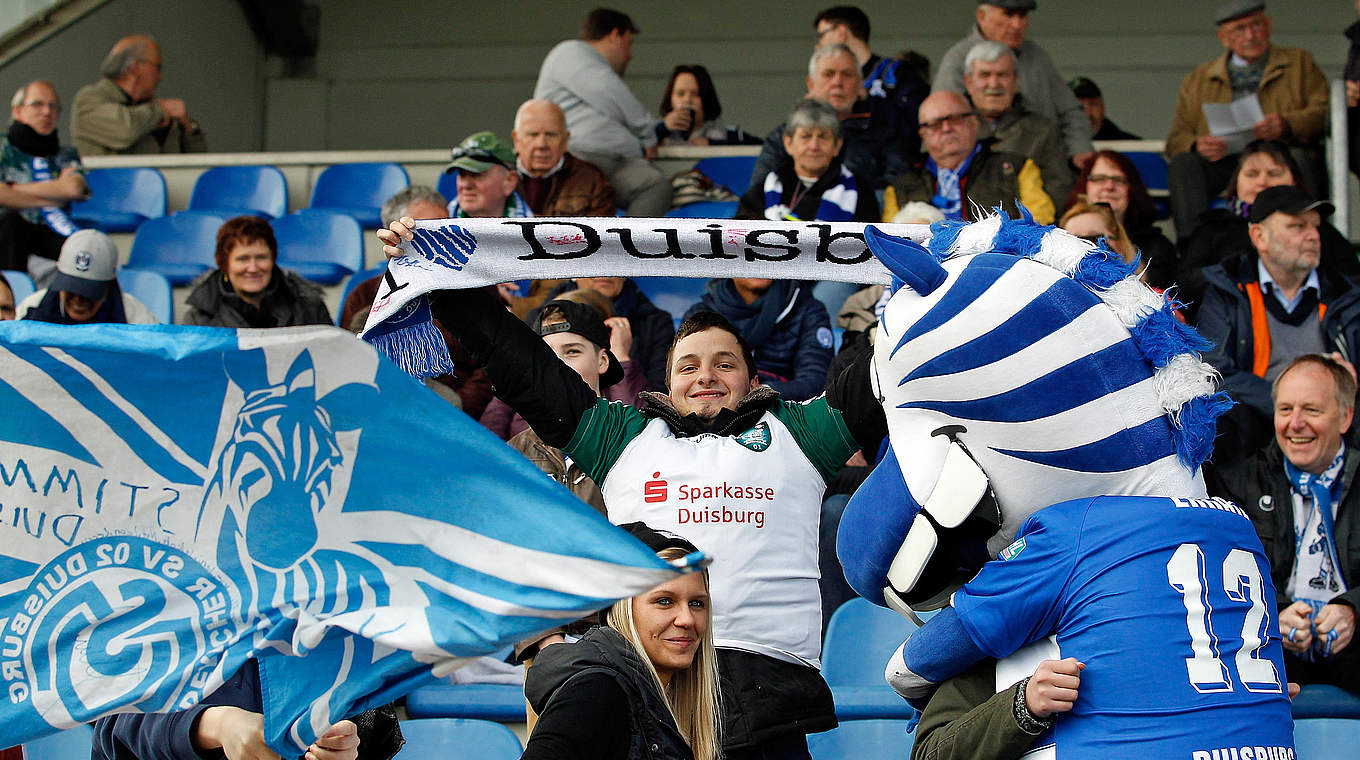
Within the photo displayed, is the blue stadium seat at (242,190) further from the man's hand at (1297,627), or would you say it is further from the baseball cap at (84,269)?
the man's hand at (1297,627)

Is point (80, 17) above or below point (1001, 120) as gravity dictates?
above

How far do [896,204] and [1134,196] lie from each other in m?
0.99

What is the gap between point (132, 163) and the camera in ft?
27.8

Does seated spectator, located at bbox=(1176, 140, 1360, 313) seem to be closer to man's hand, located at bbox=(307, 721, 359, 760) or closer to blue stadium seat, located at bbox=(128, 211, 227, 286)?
man's hand, located at bbox=(307, 721, 359, 760)

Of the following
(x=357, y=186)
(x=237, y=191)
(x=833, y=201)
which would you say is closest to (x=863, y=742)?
(x=833, y=201)

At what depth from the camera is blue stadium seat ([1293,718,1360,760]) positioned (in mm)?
3461

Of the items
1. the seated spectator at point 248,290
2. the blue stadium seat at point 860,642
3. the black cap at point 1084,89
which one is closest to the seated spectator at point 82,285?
the seated spectator at point 248,290

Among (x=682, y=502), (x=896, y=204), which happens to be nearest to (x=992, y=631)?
(x=682, y=502)

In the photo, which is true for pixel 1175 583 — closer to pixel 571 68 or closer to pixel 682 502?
pixel 682 502

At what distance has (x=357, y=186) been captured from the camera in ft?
26.6

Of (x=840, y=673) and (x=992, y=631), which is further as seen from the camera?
(x=840, y=673)

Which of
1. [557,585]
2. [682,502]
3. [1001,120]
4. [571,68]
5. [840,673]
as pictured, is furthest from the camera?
[571,68]

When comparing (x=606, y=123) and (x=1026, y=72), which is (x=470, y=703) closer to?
(x=606, y=123)

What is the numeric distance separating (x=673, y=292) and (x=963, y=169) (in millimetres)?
1392
